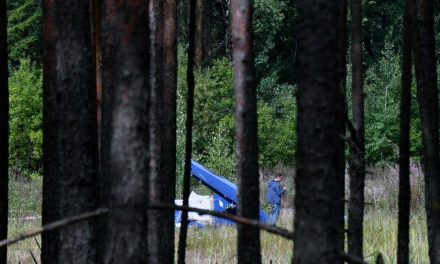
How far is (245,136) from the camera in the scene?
3.29 m

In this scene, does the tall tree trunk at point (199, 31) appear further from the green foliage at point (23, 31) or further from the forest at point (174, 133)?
the forest at point (174, 133)

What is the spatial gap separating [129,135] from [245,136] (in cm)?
125

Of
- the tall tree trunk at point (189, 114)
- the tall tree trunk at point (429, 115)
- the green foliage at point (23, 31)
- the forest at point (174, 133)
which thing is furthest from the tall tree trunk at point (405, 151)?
the green foliage at point (23, 31)

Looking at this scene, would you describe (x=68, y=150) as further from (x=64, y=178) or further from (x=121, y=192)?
(x=121, y=192)

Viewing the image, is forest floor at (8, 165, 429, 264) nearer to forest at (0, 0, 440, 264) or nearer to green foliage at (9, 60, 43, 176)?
forest at (0, 0, 440, 264)

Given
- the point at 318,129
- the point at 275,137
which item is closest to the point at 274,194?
the point at 275,137

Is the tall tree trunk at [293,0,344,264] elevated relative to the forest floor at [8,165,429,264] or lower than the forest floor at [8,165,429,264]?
elevated

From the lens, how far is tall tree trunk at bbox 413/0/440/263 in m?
4.57

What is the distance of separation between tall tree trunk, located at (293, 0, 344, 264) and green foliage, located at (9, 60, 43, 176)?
24393mm

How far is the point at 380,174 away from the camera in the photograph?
21781mm

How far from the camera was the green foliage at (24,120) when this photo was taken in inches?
1019

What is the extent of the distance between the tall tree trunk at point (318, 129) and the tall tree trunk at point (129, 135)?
42cm

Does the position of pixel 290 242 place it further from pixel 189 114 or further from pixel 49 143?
pixel 189 114

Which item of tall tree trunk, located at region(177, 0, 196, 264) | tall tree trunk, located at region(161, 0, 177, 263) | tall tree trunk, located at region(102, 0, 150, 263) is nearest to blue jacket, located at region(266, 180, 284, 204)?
tall tree trunk, located at region(161, 0, 177, 263)
